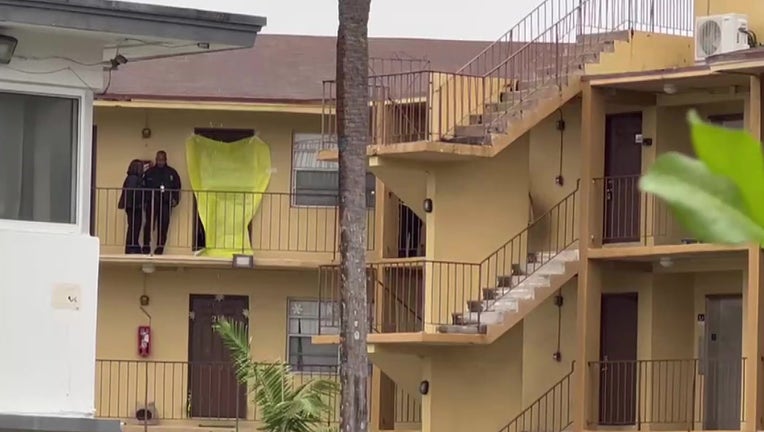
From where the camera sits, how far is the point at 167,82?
126 feet

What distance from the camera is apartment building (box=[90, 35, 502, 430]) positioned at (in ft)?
123

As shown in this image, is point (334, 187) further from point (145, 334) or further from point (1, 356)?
point (1, 356)

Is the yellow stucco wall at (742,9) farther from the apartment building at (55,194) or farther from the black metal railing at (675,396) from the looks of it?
the apartment building at (55,194)

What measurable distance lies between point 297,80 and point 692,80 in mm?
10320

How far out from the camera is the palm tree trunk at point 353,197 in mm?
27953

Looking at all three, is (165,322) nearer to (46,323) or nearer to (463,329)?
(463,329)

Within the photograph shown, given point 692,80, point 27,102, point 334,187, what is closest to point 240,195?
point 334,187

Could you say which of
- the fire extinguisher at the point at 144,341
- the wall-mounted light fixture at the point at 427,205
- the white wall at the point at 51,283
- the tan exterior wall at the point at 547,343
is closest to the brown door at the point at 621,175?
the tan exterior wall at the point at 547,343

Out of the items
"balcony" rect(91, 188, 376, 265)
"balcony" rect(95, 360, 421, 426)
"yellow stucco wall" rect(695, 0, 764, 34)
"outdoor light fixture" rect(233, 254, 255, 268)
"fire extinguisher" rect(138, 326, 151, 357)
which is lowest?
"balcony" rect(95, 360, 421, 426)

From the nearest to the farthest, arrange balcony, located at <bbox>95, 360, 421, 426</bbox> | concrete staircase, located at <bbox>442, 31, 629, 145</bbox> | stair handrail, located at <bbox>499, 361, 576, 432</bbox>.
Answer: concrete staircase, located at <bbox>442, 31, 629, 145</bbox> → stair handrail, located at <bbox>499, 361, 576, 432</bbox> → balcony, located at <bbox>95, 360, 421, 426</bbox>

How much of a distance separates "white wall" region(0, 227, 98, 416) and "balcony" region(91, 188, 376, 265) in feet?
68.9

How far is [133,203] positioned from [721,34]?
39.1 feet

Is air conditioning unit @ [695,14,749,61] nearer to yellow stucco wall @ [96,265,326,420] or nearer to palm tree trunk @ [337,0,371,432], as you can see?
palm tree trunk @ [337,0,371,432]

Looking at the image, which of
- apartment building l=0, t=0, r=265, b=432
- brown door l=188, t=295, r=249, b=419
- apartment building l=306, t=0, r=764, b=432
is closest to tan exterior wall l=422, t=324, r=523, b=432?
apartment building l=306, t=0, r=764, b=432
